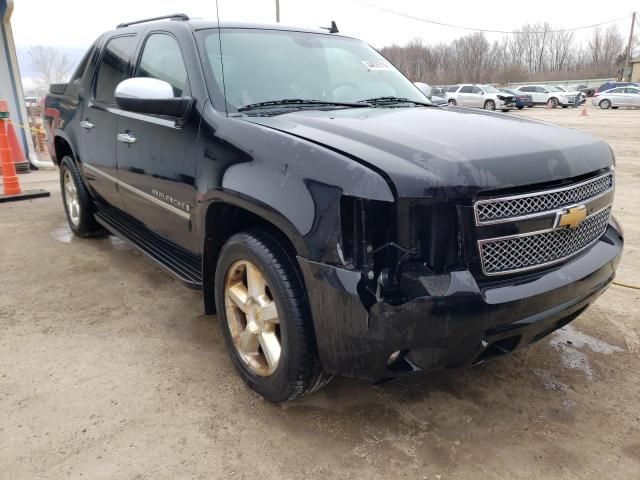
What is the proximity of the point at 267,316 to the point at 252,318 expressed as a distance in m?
0.16

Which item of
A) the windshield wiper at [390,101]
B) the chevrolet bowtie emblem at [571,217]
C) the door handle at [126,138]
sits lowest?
the chevrolet bowtie emblem at [571,217]

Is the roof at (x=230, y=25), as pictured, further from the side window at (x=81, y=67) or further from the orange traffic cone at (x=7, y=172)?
the orange traffic cone at (x=7, y=172)

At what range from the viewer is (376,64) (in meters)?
3.68

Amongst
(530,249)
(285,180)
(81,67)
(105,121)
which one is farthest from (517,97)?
(285,180)

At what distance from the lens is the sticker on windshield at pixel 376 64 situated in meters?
3.60

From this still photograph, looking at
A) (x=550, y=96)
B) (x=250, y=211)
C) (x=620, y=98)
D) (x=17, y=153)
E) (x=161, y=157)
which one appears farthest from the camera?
(x=550, y=96)

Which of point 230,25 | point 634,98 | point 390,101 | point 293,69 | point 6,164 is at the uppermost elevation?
point 230,25

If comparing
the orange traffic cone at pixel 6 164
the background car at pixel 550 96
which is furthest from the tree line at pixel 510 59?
the orange traffic cone at pixel 6 164

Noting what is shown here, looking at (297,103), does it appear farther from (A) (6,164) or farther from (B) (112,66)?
(A) (6,164)

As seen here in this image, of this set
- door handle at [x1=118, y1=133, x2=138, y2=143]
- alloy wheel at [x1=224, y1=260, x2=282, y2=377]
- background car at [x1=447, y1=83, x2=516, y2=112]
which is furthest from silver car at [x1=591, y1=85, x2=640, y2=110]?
alloy wheel at [x1=224, y1=260, x2=282, y2=377]

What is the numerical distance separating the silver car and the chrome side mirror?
34.9 meters

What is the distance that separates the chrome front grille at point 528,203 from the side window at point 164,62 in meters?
1.84

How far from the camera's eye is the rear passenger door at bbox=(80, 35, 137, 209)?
12.5ft

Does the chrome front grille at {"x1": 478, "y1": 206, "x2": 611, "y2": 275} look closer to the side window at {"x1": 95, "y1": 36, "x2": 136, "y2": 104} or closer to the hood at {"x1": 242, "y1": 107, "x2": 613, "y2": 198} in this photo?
the hood at {"x1": 242, "y1": 107, "x2": 613, "y2": 198}
